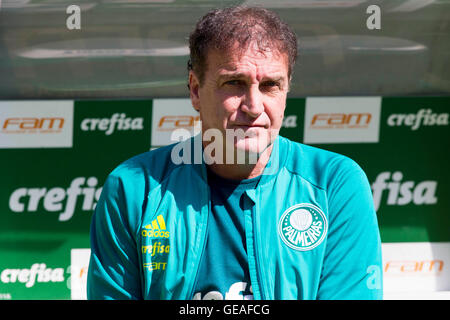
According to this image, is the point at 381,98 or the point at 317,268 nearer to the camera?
the point at 317,268

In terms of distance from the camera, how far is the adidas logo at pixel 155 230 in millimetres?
1669

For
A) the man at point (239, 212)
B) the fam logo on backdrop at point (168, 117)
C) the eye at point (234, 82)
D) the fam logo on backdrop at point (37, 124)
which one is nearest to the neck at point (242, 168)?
the man at point (239, 212)

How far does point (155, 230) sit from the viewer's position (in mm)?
1671

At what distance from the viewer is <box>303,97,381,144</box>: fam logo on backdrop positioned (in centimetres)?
344

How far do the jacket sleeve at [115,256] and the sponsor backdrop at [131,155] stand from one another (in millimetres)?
1699

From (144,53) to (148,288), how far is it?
1912mm

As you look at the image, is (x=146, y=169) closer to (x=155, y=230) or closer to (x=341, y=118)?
(x=155, y=230)

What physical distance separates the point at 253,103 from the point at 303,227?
364 mm

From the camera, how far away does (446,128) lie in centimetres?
348

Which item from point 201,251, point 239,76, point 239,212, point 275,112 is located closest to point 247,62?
point 239,76

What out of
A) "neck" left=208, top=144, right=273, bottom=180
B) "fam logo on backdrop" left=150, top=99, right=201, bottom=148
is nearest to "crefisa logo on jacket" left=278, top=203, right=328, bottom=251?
"neck" left=208, top=144, right=273, bottom=180

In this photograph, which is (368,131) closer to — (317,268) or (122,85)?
(122,85)
